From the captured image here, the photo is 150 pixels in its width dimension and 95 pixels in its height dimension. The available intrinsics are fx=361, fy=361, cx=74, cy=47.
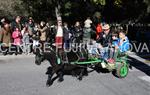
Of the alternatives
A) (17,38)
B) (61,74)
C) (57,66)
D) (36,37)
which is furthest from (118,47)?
(17,38)

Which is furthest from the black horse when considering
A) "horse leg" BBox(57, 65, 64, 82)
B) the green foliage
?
the green foliage

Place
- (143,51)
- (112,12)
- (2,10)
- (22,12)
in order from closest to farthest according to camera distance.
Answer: (143,51) → (112,12) → (22,12) → (2,10)

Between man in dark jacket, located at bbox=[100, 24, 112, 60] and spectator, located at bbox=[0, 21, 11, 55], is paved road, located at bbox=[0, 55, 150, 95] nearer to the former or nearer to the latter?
man in dark jacket, located at bbox=[100, 24, 112, 60]

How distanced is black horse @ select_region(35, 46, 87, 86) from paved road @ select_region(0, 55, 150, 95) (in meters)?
0.23

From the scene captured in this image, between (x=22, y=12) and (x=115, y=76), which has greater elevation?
(x=22, y=12)

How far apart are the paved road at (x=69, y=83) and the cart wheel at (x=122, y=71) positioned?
162 mm

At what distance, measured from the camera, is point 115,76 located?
12.6 m

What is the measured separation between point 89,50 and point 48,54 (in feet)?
7.54

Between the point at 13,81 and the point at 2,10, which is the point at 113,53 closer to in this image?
the point at 13,81

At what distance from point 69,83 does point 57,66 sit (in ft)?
2.25

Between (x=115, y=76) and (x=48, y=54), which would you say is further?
(x=115, y=76)

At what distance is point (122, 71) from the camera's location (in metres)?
12.5

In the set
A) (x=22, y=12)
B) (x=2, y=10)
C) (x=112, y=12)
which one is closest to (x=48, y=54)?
(x=112, y=12)

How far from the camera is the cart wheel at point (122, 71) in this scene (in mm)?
12312
